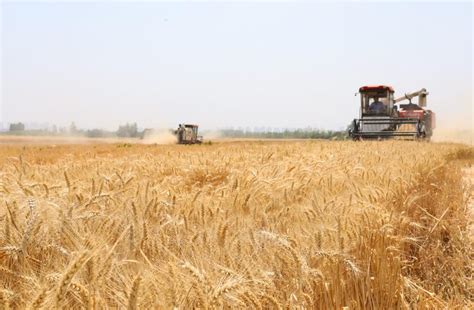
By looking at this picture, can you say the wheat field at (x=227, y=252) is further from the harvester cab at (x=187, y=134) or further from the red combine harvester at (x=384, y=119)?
the harvester cab at (x=187, y=134)

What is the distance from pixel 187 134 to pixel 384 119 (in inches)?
661

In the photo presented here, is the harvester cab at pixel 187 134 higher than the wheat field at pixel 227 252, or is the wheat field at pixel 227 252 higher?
the harvester cab at pixel 187 134

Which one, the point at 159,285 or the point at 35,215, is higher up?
the point at 35,215

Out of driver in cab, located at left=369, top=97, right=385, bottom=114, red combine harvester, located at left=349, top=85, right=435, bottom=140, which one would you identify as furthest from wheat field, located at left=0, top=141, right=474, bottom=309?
driver in cab, located at left=369, top=97, right=385, bottom=114

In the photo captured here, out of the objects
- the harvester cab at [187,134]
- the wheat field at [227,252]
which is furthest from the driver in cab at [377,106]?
the wheat field at [227,252]

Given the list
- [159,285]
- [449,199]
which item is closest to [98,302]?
[159,285]

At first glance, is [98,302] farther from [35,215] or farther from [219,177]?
[219,177]

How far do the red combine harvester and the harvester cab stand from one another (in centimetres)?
1480

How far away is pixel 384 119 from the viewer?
21734mm

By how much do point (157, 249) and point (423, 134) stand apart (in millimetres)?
20900

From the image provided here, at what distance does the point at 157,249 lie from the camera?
215 cm

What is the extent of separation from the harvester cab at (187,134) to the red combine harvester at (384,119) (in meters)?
14.8

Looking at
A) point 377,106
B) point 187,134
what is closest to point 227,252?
point 377,106

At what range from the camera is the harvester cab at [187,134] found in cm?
3434
